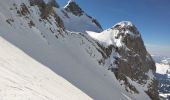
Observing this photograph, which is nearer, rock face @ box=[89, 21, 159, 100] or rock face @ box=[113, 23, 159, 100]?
rock face @ box=[89, 21, 159, 100]

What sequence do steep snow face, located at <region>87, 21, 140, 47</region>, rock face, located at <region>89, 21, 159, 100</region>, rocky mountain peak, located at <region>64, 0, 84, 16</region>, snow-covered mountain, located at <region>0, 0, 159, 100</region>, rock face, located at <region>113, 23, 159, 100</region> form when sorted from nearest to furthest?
1. snow-covered mountain, located at <region>0, 0, 159, 100</region>
2. rock face, located at <region>89, 21, 159, 100</region>
3. rock face, located at <region>113, 23, 159, 100</region>
4. steep snow face, located at <region>87, 21, 140, 47</region>
5. rocky mountain peak, located at <region>64, 0, 84, 16</region>

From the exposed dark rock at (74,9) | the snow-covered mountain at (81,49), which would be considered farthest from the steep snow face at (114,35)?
the exposed dark rock at (74,9)

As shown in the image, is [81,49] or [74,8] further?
[74,8]

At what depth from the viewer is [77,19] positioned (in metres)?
89.4

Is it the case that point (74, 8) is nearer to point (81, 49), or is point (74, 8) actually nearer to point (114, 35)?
point (114, 35)

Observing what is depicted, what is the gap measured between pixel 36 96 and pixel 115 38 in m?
57.9

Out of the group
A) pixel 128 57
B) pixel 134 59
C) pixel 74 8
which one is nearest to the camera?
pixel 128 57

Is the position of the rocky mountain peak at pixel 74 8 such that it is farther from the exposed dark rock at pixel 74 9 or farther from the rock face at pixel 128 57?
the rock face at pixel 128 57

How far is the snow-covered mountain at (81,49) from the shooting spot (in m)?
30.9

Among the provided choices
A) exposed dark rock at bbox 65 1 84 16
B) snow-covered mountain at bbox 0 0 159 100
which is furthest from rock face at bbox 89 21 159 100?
exposed dark rock at bbox 65 1 84 16

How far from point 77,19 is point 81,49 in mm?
37909

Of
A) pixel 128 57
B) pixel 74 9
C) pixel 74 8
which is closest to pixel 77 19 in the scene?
pixel 74 9

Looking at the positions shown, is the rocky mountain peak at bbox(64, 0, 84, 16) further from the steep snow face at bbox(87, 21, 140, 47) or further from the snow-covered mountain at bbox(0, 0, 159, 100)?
the steep snow face at bbox(87, 21, 140, 47)

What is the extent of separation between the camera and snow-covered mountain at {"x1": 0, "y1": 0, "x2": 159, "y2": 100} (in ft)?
101
